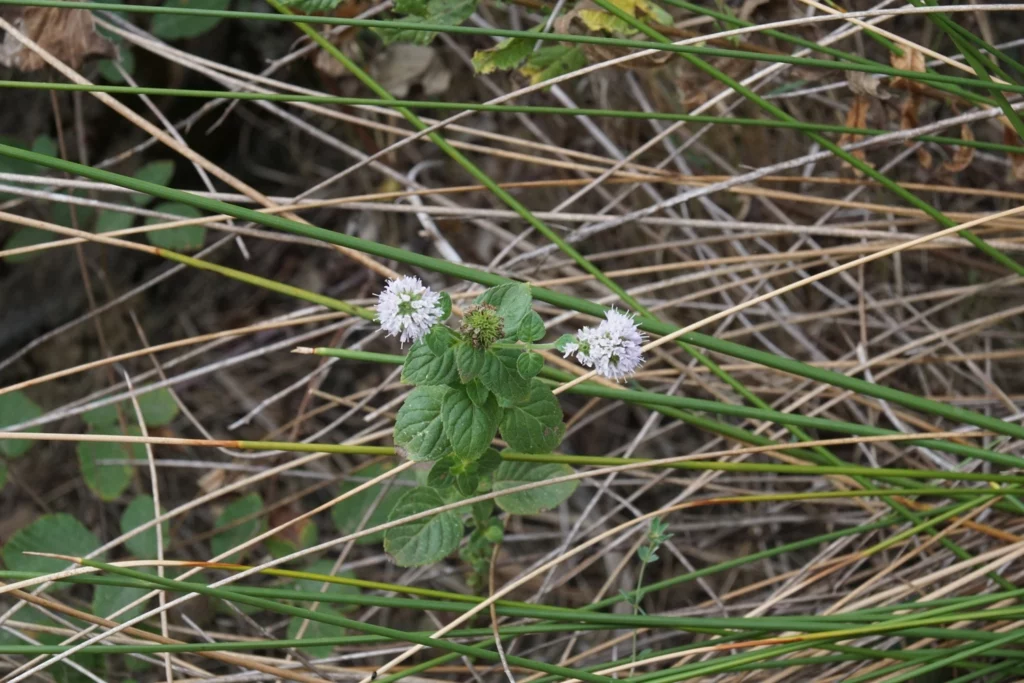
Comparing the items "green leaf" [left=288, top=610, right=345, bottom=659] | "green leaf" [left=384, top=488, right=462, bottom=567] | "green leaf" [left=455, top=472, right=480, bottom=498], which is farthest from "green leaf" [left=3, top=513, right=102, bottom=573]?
"green leaf" [left=455, top=472, right=480, bottom=498]

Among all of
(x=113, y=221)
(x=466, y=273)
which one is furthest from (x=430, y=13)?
(x=113, y=221)

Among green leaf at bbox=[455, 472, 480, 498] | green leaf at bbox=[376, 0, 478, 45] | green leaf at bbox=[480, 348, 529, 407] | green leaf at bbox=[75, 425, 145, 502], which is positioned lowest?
green leaf at bbox=[75, 425, 145, 502]

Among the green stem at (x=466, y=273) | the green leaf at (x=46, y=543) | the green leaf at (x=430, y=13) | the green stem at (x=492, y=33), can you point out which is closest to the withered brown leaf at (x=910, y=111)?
the green stem at (x=492, y=33)

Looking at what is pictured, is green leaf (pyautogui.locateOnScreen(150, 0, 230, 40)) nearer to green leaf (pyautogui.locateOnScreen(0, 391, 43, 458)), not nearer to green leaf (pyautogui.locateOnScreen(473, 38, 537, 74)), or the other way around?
green leaf (pyautogui.locateOnScreen(473, 38, 537, 74))

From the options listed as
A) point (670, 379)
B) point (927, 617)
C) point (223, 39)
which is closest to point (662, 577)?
point (670, 379)

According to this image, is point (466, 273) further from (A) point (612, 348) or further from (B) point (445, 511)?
(B) point (445, 511)

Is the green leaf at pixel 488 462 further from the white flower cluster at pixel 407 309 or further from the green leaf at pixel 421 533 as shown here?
the white flower cluster at pixel 407 309

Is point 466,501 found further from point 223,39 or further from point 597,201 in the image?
point 223,39
